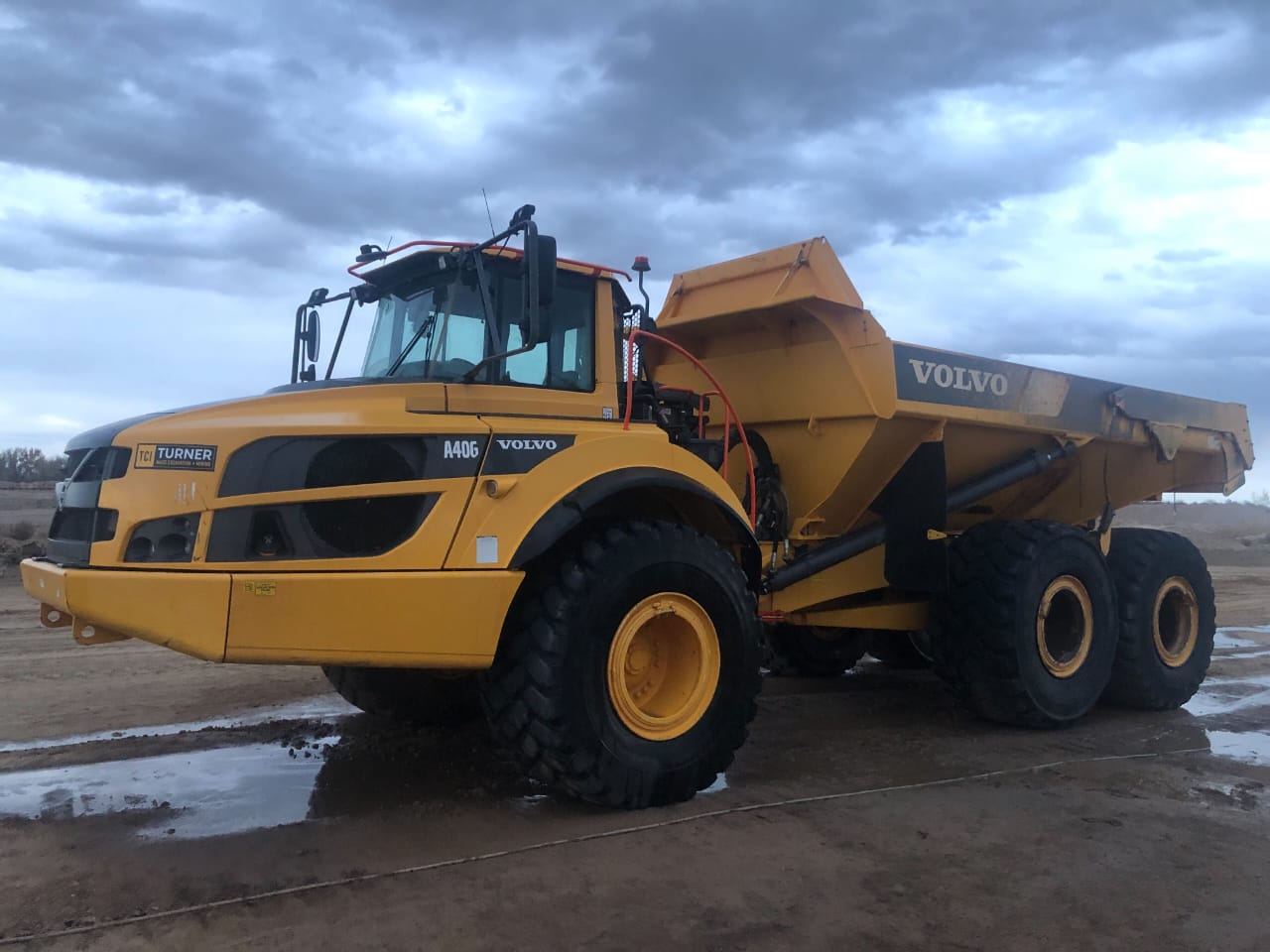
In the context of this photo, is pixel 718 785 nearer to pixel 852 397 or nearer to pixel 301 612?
pixel 301 612

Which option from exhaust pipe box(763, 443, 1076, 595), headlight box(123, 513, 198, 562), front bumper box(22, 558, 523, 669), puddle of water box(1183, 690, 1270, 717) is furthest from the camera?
puddle of water box(1183, 690, 1270, 717)

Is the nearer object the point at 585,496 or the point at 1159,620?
the point at 585,496

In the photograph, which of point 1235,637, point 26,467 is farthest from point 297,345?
point 26,467

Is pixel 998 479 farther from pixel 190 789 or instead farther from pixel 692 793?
pixel 190 789

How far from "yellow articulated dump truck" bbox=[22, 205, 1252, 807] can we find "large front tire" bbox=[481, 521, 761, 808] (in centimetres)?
1

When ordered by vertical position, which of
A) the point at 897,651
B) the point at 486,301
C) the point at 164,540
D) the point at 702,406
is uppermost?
the point at 486,301

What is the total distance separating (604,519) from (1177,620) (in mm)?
5471

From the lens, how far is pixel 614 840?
4227 millimetres

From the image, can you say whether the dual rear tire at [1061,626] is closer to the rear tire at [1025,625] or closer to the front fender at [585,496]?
the rear tire at [1025,625]

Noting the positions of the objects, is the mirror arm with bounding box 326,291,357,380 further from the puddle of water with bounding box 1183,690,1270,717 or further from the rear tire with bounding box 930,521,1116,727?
the puddle of water with bounding box 1183,690,1270,717

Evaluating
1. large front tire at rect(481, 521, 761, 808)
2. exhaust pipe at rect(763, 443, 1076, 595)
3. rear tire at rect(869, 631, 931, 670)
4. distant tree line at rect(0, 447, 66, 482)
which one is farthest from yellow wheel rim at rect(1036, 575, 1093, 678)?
distant tree line at rect(0, 447, 66, 482)

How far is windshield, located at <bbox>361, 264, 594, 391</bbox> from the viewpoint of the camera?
4.79m

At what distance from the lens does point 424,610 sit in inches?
164

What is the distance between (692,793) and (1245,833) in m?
2.41
